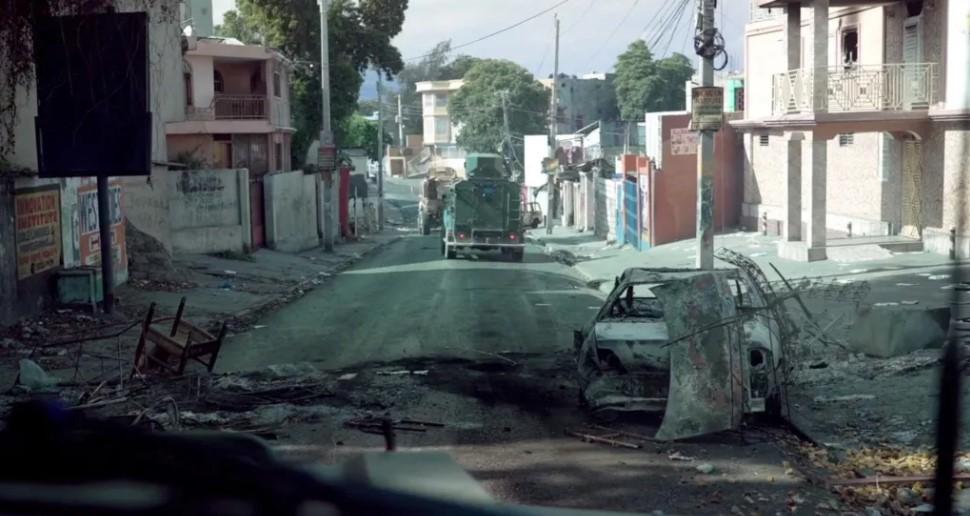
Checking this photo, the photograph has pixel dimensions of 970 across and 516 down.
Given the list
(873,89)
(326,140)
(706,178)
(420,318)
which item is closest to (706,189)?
(706,178)

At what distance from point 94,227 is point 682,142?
1937 centimetres

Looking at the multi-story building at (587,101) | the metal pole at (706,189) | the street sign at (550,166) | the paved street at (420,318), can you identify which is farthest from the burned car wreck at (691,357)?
the multi-story building at (587,101)

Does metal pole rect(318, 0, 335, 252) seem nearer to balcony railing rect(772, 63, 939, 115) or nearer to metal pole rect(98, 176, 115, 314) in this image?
balcony railing rect(772, 63, 939, 115)

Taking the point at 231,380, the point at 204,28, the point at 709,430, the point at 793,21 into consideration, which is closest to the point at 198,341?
the point at 231,380

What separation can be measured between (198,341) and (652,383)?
18.3 feet

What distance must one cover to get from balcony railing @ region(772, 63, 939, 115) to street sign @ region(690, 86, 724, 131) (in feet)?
21.2

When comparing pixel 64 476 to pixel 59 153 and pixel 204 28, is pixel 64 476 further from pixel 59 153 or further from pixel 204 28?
pixel 204 28

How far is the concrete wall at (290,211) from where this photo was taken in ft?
129

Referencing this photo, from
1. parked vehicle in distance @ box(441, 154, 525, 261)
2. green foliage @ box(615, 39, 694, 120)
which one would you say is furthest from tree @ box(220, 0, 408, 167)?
green foliage @ box(615, 39, 694, 120)

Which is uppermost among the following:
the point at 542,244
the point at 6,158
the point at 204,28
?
the point at 204,28

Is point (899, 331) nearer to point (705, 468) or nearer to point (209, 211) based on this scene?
point (705, 468)

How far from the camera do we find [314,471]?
7.34 feet

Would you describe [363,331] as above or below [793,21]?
below

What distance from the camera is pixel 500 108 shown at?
89.1 metres
